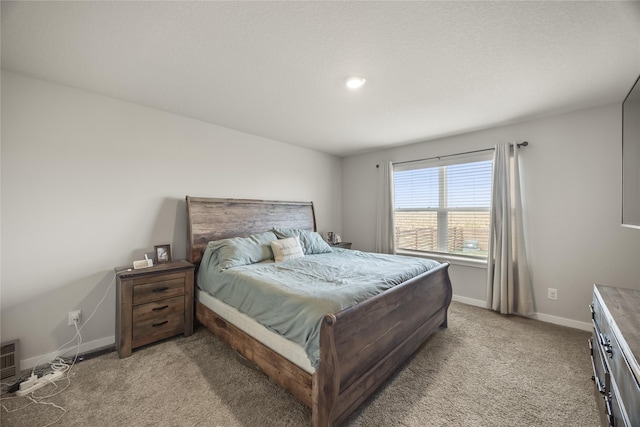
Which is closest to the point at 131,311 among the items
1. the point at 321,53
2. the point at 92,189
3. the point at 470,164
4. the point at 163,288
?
the point at 163,288

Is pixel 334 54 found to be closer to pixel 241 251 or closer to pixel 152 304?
pixel 241 251

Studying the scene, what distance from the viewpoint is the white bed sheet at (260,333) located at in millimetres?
1539

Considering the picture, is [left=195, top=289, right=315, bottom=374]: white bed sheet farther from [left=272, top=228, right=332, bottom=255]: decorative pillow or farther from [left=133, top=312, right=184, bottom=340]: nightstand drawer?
[left=272, top=228, right=332, bottom=255]: decorative pillow

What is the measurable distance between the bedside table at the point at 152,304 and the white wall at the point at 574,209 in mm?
3965

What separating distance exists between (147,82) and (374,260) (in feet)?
9.21

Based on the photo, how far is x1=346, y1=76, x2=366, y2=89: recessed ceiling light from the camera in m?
2.06

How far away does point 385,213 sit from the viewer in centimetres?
425

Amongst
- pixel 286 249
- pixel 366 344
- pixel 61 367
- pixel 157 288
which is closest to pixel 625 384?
pixel 366 344

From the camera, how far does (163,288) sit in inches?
95.3

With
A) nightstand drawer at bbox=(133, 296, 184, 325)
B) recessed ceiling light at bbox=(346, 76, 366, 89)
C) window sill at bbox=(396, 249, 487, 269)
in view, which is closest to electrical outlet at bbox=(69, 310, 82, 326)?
nightstand drawer at bbox=(133, 296, 184, 325)

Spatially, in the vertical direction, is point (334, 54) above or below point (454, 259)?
above

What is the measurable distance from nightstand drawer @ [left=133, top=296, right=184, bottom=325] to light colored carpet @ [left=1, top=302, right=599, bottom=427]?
0.95 ft

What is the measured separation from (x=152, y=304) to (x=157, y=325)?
0.21 metres

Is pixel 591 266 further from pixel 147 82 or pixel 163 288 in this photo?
pixel 147 82
